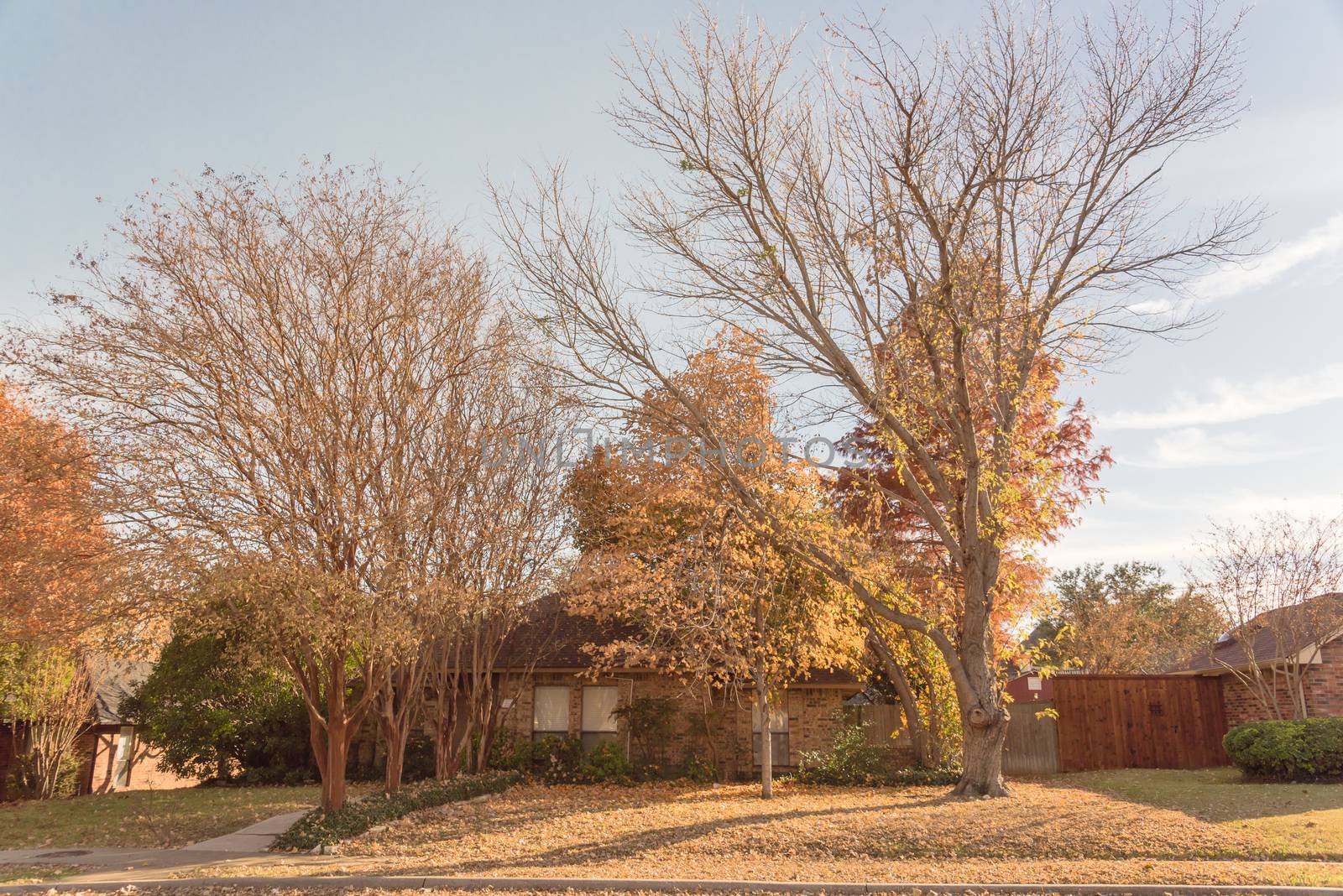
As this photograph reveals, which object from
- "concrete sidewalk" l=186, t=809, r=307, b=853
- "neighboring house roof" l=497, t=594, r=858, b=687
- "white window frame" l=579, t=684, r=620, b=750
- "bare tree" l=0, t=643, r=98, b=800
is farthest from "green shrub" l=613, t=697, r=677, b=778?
"bare tree" l=0, t=643, r=98, b=800

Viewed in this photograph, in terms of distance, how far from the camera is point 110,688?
2434 cm

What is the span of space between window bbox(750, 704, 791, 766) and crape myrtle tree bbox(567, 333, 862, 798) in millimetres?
1242

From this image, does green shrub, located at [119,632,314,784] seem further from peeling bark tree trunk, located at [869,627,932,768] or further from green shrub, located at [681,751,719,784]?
peeling bark tree trunk, located at [869,627,932,768]

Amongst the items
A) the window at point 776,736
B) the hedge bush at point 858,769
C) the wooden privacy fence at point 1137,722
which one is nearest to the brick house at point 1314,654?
the wooden privacy fence at point 1137,722

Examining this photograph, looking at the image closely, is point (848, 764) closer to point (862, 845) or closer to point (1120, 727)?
point (1120, 727)

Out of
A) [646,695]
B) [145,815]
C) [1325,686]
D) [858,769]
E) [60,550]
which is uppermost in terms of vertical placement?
[60,550]

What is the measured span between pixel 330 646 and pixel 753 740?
34.0ft

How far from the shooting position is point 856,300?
12.1 m

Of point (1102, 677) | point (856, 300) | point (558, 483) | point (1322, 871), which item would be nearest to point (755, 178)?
point (856, 300)

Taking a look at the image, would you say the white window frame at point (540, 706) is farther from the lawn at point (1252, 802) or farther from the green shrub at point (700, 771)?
the lawn at point (1252, 802)

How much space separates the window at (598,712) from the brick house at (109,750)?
9533mm

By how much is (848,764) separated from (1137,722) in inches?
298

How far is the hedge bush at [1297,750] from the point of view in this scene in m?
14.7

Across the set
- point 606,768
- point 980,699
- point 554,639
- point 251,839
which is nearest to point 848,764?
point 606,768
